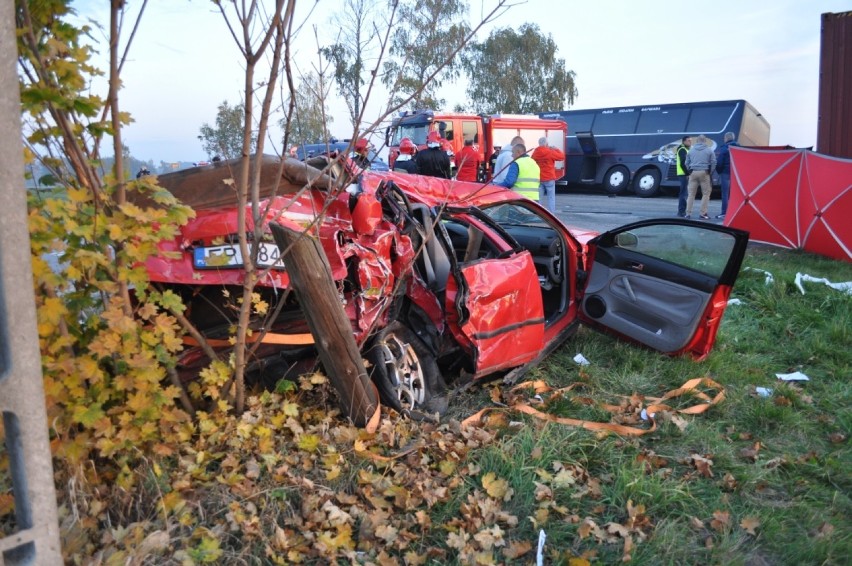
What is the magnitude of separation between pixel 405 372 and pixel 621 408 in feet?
4.56

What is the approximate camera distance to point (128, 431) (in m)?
2.71

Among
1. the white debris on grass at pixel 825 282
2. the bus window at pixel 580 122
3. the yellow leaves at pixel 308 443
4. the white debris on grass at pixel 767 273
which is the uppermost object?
the bus window at pixel 580 122

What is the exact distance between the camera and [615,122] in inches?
843

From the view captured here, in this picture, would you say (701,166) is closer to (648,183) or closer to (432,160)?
(432,160)

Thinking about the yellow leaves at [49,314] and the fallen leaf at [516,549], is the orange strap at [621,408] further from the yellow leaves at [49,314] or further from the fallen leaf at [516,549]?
the yellow leaves at [49,314]

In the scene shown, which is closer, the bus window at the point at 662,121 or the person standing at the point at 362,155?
the person standing at the point at 362,155

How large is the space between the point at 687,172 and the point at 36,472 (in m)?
13.2

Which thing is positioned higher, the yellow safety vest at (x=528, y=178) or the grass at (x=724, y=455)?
the yellow safety vest at (x=528, y=178)

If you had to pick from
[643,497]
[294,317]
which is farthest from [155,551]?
[643,497]

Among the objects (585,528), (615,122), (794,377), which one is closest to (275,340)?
(585,528)

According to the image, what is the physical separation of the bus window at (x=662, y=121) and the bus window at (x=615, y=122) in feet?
0.83

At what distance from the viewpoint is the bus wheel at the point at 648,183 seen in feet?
66.1

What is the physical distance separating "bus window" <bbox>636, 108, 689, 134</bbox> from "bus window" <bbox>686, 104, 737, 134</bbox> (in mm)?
255

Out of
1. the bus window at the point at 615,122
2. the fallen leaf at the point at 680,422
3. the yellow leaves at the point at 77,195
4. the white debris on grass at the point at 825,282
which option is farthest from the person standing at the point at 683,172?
the yellow leaves at the point at 77,195
